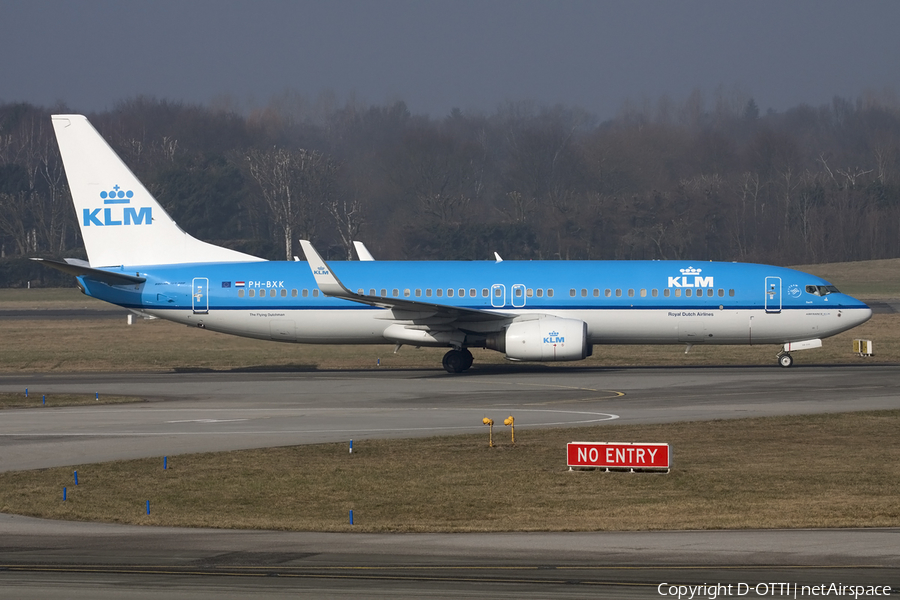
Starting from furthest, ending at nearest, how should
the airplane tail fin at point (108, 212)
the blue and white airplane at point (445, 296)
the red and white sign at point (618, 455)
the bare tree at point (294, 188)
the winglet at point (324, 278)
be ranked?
the bare tree at point (294, 188), the airplane tail fin at point (108, 212), the blue and white airplane at point (445, 296), the winglet at point (324, 278), the red and white sign at point (618, 455)

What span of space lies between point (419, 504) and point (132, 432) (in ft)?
36.5

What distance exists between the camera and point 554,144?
502 ft

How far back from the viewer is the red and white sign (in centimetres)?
2125

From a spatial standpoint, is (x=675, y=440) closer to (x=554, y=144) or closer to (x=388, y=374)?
(x=388, y=374)

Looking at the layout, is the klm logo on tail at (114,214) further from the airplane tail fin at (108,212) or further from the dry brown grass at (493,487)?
the dry brown grass at (493,487)

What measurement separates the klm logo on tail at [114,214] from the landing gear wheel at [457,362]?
12580 millimetres

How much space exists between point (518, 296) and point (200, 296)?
464 inches

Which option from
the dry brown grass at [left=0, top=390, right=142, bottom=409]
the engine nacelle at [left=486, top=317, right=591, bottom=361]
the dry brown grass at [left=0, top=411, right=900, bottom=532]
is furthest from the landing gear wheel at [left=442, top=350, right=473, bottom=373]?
the dry brown grass at [left=0, top=411, right=900, bottom=532]

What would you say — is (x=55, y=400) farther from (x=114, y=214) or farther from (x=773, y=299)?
(x=773, y=299)

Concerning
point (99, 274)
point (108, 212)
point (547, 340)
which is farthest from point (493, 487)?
point (108, 212)

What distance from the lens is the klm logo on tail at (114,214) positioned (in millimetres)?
42438

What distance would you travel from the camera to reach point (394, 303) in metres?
38.7

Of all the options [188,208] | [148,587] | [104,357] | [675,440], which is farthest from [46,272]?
[148,587]

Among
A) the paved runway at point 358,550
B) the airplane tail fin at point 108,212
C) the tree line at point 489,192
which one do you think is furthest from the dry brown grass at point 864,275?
the paved runway at point 358,550
